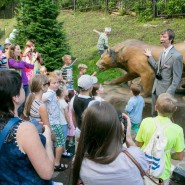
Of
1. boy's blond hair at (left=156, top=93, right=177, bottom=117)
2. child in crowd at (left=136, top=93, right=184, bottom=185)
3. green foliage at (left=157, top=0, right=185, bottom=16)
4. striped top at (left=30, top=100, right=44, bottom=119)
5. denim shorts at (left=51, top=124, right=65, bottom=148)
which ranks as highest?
green foliage at (left=157, top=0, right=185, bottom=16)

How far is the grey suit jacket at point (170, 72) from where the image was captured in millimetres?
5617

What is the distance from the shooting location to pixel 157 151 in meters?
3.30

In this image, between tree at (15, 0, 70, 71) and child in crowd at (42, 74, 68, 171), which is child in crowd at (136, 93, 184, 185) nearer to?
child in crowd at (42, 74, 68, 171)

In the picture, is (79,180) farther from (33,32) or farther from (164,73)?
(33,32)

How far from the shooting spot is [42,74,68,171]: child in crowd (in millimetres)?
4992

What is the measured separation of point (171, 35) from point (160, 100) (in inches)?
97.8

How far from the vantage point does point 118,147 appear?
2.24m

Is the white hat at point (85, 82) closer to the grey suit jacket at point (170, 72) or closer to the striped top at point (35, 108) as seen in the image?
the striped top at point (35, 108)

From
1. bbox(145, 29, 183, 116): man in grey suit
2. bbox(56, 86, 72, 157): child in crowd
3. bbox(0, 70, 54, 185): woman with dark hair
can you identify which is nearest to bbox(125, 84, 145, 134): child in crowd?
bbox(145, 29, 183, 116): man in grey suit

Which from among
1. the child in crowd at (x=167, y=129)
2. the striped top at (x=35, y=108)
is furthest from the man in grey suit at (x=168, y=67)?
the child in crowd at (x=167, y=129)

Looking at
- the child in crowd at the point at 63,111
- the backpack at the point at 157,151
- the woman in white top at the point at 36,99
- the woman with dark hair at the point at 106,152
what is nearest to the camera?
the woman with dark hair at the point at 106,152

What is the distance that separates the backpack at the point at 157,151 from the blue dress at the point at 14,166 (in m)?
Answer: 1.24

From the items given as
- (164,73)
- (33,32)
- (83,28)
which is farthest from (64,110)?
(83,28)

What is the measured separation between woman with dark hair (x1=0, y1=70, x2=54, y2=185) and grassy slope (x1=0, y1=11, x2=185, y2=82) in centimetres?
828
